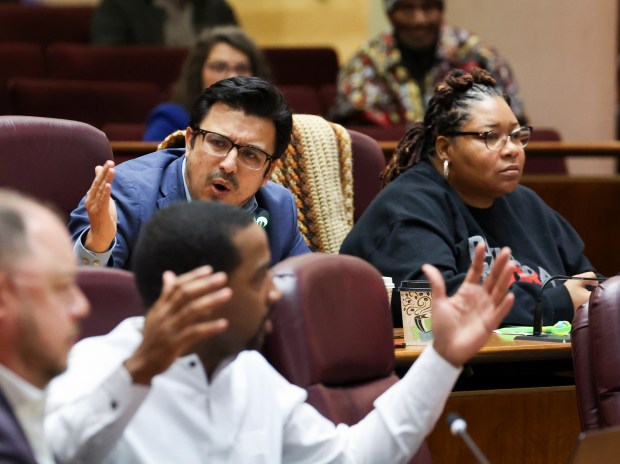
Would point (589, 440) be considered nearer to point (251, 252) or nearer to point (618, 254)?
point (251, 252)

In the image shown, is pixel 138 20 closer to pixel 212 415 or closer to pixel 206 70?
pixel 206 70

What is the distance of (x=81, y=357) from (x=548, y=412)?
3.74ft

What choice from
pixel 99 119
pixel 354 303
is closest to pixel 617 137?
pixel 99 119

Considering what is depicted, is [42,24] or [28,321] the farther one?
[42,24]

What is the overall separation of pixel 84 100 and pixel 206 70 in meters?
0.77

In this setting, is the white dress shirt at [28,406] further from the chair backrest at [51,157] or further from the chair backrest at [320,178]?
the chair backrest at [320,178]

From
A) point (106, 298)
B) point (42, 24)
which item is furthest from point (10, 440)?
point (42, 24)

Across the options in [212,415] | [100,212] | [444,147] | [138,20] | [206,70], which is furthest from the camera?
[138,20]

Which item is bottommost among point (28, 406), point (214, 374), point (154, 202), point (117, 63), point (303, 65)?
point (303, 65)

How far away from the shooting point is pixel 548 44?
4902mm

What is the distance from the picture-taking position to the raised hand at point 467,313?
4.67ft

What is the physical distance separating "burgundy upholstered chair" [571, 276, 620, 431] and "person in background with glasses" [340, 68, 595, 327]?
0.62 meters

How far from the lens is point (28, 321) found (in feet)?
3.61

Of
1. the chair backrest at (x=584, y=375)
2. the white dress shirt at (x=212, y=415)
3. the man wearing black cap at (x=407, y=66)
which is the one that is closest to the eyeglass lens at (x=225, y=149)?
the chair backrest at (x=584, y=375)
